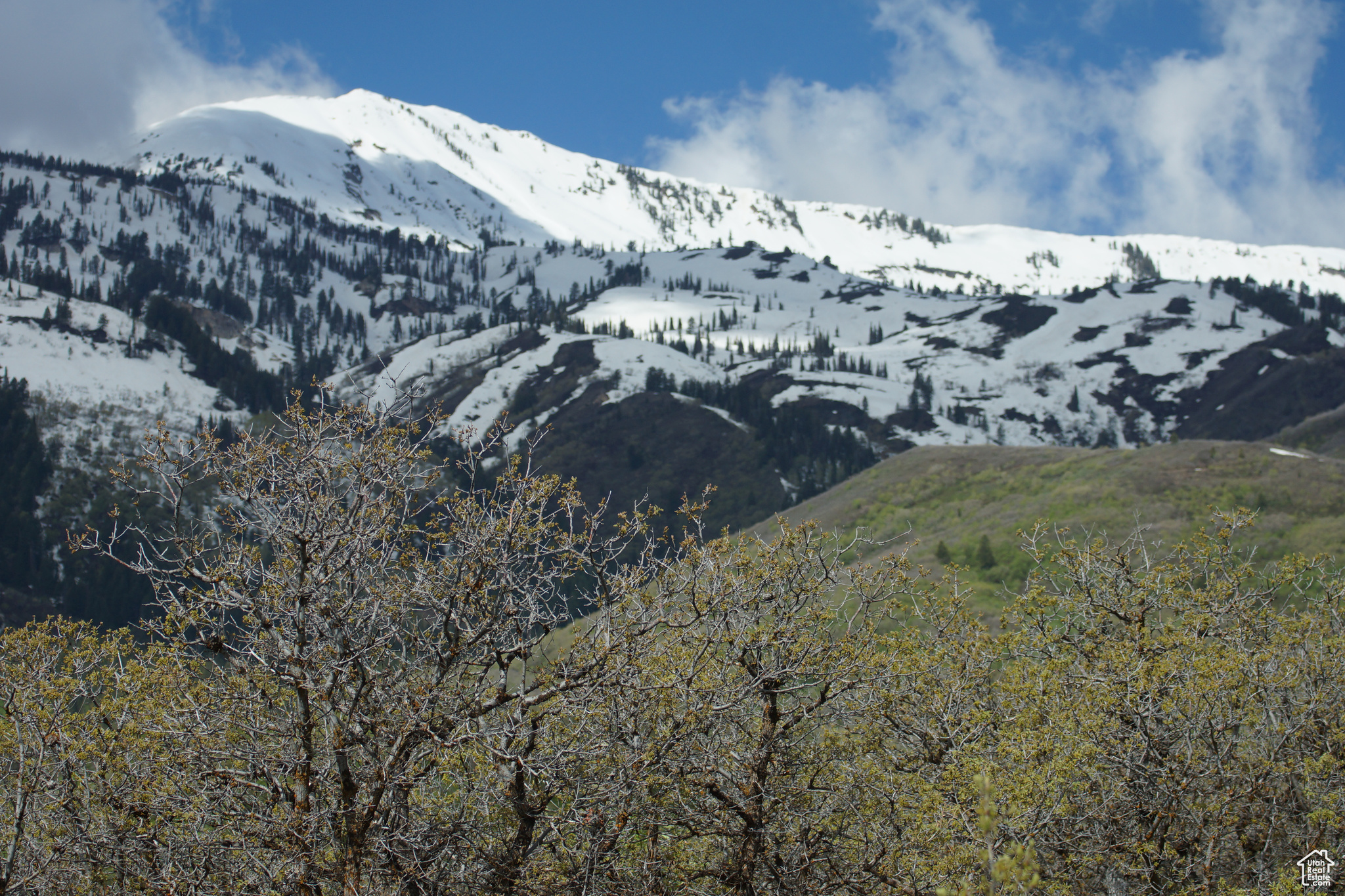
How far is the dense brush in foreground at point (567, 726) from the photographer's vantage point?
45.1 feet

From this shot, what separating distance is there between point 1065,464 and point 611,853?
90561 millimetres

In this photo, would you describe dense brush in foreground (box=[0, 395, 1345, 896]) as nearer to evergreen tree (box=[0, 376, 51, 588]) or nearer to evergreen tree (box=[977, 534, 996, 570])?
evergreen tree (box=[977, 534, 996, 570])

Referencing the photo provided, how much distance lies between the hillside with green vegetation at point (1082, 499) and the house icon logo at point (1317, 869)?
3867 cm

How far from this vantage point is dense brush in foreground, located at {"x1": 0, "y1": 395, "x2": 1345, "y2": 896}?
13.8 metres

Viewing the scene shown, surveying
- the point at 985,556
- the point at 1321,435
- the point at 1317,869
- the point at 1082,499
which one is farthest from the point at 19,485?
the point at 1321,435

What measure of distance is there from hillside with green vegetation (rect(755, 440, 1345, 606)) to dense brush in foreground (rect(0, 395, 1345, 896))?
38.8m

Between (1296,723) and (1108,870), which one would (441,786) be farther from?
(1296,723)

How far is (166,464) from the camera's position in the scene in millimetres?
14055

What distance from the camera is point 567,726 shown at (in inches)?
694

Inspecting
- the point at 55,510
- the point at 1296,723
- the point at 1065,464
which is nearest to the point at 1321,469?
the point at 1065,464

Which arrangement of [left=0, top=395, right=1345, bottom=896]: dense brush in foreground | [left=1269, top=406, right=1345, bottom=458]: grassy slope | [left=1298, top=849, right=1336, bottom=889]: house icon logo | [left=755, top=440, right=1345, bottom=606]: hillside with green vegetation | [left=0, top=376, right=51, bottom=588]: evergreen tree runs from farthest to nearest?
[left=0, top=376, right=51, bottom=588]: evergreen tree, [left=1269, top=406, right=1345, bottom=458]: grassy slope, [left=755, top=440, right=1345, bottom=606]: hillside with green vegetation, [left=1298, top=849, right=1336, bottom=889]: house icon logo, [left=0, top=395, right=1345, bottom=896]: dense brush in foreground

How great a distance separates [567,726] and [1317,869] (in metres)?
14.3

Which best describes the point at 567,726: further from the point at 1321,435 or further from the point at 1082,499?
the point at 1321,435

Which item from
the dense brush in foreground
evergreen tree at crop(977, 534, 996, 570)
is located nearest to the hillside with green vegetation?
evergreen tree at crop(977, 534, 996, 570)
